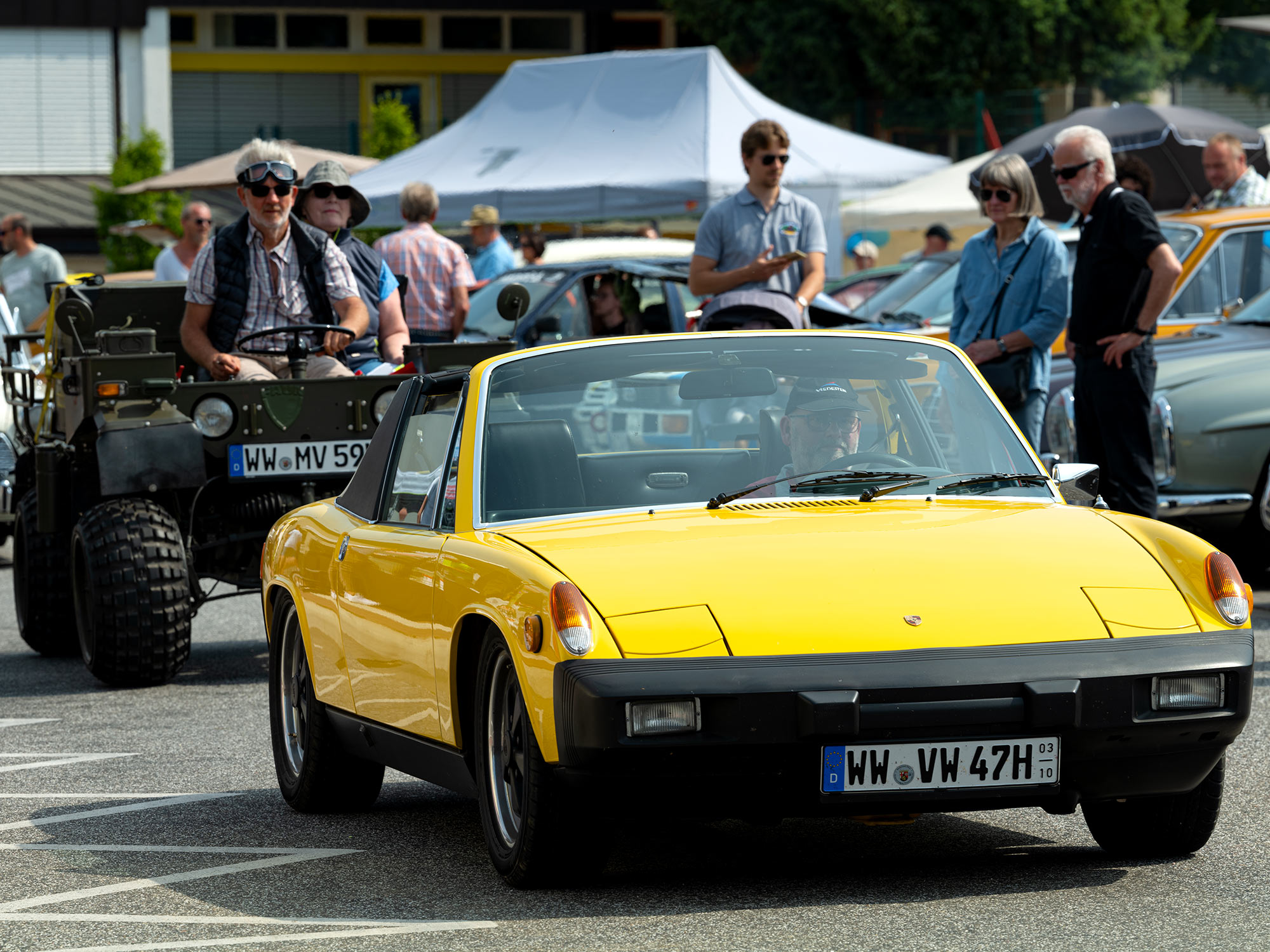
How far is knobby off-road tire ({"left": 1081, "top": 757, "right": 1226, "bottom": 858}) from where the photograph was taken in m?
5.29

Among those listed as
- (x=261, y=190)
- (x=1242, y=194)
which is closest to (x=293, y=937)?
(x=261, y=190)

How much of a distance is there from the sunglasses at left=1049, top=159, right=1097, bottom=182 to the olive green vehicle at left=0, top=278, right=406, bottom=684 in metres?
3.10

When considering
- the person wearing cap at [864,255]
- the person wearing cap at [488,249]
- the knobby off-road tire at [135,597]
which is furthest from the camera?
the person wearing cap at [864,255]

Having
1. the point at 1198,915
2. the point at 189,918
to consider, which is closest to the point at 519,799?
the point at 189,918

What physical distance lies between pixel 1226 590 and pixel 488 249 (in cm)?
1353

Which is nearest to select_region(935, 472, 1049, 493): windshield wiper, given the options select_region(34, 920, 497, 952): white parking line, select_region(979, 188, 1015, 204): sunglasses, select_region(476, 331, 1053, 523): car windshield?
select_region(476, 331, 1053, 523): car windshield

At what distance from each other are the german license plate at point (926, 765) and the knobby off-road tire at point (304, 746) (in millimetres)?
2067

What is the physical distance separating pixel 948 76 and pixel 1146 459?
35.5 metres

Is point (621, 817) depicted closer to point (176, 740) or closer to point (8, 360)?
point (176, 740)

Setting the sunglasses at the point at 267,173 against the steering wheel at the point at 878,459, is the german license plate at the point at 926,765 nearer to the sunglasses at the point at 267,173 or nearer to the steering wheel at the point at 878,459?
the steering wheel at the point at 878,459

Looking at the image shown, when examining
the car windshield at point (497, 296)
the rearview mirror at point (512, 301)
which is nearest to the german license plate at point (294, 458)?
the rearview mirror at point (512, 301)

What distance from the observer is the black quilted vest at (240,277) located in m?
9.98

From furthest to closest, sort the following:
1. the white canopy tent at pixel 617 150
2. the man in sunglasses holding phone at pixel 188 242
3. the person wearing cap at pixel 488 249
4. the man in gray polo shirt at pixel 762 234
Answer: the white canopy tent at pixel 617 150, the person wearing cap at pixel 488 249, the man in sunglasses holding phone at pixel 188 242, the man in gray polo shirt at pixel 762 234

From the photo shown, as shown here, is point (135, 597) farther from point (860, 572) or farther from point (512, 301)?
point (860, 572)
